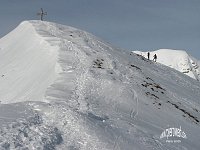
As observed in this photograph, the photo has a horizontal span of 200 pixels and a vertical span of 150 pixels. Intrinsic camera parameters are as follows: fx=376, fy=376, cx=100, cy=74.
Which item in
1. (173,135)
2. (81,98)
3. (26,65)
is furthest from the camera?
(26,65)

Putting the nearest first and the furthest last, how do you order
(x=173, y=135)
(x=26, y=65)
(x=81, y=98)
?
(x=173, y=135) → (x=81, y=98) → (x=26, y=65)

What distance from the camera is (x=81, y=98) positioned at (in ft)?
65.2

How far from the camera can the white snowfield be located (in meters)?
13.2

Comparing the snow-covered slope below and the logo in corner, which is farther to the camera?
the snow-covered slope below

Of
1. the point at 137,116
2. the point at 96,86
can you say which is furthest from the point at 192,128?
the point at 96,86

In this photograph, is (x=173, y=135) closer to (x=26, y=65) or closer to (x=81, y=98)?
(x=81, y=98)

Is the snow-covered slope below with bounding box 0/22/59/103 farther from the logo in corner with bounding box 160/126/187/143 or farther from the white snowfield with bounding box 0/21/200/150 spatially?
the logo in corner with bounding box 160/126/187/143

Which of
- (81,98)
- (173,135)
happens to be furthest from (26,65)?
(173,135)

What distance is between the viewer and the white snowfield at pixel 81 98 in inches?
522

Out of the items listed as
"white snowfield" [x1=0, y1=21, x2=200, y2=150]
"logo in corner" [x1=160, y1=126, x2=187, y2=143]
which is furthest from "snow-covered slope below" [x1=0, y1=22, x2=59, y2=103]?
"logo in corner" [x1=160, y1=126, x2=187, y2=143]

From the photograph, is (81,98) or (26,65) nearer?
(81,98)

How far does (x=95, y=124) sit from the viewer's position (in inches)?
582

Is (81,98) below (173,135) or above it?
above

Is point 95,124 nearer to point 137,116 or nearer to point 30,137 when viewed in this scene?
point 30,137
